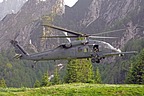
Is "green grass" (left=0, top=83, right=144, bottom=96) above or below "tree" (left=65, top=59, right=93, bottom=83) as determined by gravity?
above

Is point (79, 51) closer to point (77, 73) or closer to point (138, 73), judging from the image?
point (138, 73)

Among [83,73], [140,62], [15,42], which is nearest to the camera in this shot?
[15,42]

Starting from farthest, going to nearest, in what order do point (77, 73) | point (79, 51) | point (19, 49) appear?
point (77, 73) → point (19, 49) → point (79, 51)

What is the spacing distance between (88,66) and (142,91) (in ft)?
144

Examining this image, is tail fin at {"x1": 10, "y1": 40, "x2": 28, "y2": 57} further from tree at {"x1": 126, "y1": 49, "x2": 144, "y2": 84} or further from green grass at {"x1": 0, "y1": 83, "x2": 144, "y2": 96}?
tree at {"x1": 126, "y1": 49, "x2": 144, "y2": 84}

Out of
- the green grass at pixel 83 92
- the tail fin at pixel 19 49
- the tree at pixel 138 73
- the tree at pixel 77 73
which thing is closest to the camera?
the green grass at pixel 83 92

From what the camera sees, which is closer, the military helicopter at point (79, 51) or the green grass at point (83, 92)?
the green grass at point (83, 92)

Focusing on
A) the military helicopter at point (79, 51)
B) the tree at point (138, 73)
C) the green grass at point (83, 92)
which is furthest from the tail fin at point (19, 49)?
the tree at point (138, 73)

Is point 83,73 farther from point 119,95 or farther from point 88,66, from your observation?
point 119,95

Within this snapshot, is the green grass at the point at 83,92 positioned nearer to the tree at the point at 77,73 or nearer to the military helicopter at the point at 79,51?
the military helicopter at the point at 79,51

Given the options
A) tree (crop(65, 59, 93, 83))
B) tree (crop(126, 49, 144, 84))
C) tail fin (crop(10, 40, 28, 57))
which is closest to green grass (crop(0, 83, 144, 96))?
tail fin (crop(10, 40, 28, 57))

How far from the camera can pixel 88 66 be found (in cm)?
7538

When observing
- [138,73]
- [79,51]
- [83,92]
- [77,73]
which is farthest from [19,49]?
[77,73]

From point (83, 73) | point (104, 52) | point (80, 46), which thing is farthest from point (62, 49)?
point (83, 73)
